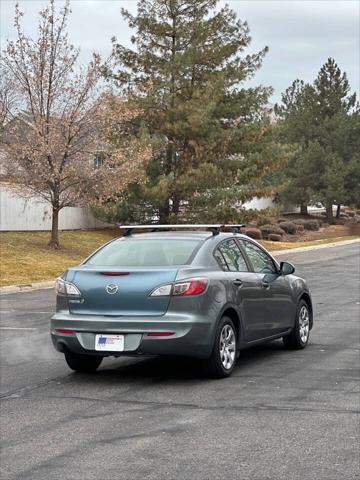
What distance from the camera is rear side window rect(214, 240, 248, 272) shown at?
9.34m

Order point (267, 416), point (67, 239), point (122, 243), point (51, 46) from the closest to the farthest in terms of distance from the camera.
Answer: point (267, 416), point (122, 243), point (51, 46), point (67, 239)

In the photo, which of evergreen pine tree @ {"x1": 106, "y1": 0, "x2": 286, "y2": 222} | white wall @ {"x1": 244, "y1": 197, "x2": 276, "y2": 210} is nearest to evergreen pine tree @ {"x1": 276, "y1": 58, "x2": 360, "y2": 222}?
white wall @ {"x1": 244, "y1": 197, "x2": 276, "y2": 210}

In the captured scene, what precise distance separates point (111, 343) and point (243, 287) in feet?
5.82

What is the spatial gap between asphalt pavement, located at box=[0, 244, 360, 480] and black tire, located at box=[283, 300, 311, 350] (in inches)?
4.8

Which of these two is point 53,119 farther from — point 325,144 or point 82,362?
point 325,144

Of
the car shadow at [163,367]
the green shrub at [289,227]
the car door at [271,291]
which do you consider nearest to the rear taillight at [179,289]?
the car shadow at [163,367]

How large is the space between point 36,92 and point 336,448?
27119mm

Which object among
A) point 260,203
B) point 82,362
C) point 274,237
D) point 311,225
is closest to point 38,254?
point 82,362

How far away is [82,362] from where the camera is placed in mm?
9234

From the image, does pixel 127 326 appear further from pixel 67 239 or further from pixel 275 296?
pixel 67 239

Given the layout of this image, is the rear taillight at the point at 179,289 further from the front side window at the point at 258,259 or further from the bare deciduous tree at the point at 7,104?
the bare deciduous tree at the point at 7,104

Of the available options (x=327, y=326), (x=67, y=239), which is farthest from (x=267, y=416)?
(x=67, y=239)

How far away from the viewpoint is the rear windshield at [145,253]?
896cm

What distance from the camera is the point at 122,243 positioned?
949cm
